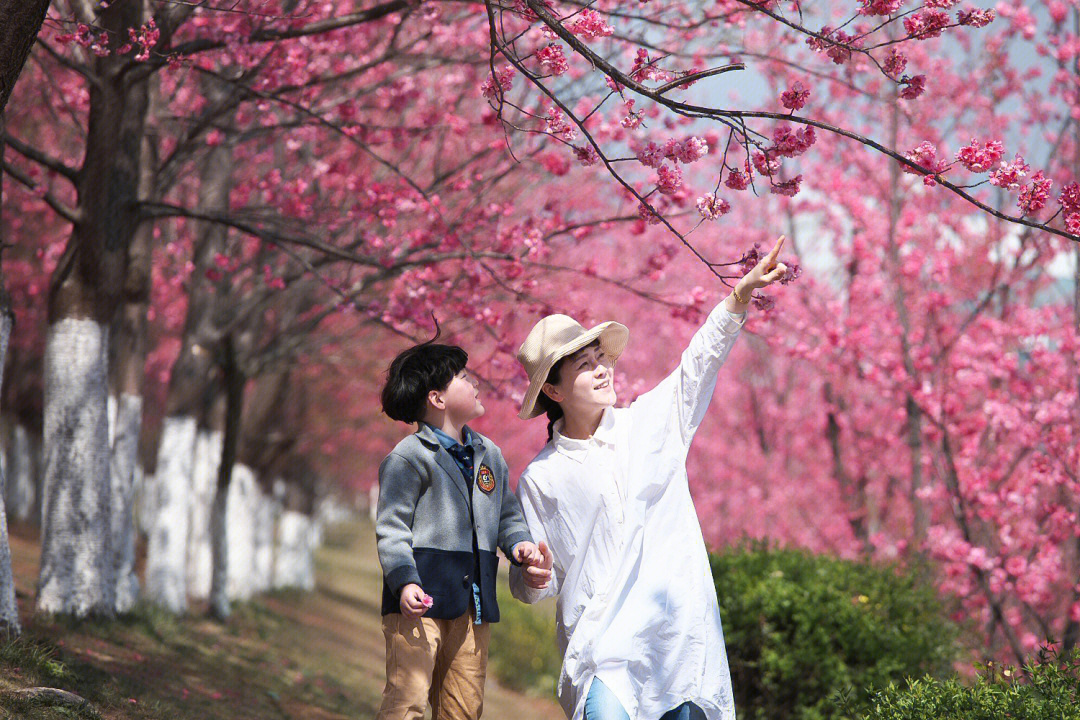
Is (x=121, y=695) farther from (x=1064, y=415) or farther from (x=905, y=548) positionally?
(x=1064, y=415)

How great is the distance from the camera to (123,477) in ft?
26.3

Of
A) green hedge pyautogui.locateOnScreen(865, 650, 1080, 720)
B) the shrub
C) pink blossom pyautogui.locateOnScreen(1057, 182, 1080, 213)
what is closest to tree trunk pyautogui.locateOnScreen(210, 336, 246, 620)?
the shrub

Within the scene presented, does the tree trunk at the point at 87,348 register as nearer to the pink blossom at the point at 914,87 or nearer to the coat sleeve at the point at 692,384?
the coat sleeve at the point at 692,384

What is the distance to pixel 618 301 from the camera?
62.8 ft

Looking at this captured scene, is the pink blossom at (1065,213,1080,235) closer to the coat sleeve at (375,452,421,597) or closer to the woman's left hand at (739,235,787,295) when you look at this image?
the woman's left hand at (739,235,787,295)

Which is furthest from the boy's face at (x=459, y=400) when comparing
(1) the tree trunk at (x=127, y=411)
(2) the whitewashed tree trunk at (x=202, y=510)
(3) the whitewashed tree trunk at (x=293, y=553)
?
(3) the whitewashed tree trunk at (x=293, y=553)

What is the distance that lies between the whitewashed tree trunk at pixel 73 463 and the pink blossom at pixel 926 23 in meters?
4.77

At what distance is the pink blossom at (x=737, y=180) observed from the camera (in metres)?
4.22

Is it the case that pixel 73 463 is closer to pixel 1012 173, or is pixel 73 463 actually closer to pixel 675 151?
pixel 675 151

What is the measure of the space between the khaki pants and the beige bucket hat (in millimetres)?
800

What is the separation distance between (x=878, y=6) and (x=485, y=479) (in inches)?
86.3

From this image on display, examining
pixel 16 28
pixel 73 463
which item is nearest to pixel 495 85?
pixel 16 28

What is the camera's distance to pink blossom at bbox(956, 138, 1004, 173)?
3881 millimetres

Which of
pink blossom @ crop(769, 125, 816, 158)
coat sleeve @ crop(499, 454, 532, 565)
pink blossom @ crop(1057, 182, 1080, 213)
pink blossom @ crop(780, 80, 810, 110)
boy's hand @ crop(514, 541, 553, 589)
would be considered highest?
pink blossom @ crop(780, 80, 810, 110)
